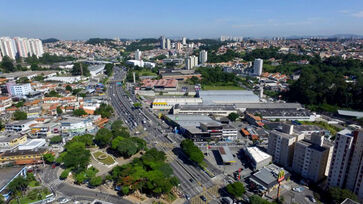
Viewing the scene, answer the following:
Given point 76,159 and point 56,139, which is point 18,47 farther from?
point 76,159

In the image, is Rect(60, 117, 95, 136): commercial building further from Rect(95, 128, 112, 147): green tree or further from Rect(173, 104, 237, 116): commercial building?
Rect(173, 104, 237, 116): commercial building

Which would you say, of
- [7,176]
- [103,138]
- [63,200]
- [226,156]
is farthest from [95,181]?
[226,156]

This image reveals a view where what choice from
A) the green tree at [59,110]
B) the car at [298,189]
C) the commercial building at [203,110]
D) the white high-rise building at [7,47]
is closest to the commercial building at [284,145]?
the car at [298,189]

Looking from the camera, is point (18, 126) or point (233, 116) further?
point (233, 116)

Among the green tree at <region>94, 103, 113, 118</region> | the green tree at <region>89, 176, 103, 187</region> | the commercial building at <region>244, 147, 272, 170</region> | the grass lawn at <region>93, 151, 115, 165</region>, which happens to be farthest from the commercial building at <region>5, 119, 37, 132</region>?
the commercial building at <region>244, 147, 272, 170</region>

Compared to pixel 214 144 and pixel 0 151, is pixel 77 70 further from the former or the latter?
pixel 214 144

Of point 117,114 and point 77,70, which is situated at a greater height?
point 77,70

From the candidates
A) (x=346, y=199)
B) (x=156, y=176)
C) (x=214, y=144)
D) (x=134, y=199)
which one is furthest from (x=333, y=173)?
(x=134, y=199)
